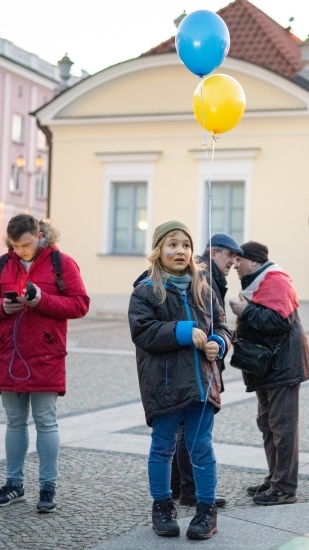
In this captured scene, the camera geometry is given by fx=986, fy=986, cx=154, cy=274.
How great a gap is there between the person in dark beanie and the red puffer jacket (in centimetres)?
105

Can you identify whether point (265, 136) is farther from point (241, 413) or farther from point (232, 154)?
point (241, 413)

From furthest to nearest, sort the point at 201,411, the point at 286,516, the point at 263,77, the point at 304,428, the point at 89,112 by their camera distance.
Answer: the point at 89,112, the point at 263,77, the point at 304,428, the point at 286,516, the point at 201,411

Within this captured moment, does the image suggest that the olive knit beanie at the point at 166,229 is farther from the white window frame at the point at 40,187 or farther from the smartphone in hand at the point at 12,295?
the white window frame at the point at 40,187

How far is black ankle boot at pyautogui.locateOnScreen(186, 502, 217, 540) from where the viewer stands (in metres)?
5.19

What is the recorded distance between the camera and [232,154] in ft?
79.2

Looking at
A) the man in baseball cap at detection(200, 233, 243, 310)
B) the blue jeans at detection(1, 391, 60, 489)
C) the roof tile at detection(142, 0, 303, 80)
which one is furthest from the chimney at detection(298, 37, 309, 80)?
the blue jeans at detection(1, 391, 60, 489)

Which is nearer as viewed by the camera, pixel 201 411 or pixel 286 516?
pixel 201 411

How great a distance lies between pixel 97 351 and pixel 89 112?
11.0 meters

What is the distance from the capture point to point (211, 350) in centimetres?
518

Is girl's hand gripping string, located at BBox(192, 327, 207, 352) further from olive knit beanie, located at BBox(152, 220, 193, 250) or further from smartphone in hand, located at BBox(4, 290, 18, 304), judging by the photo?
smartphone in hand, located at BBox(4, 290, 18, 304)

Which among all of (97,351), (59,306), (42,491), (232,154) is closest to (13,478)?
(42,491)

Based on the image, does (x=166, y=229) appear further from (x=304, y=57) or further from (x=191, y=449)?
(x=304, y=57)

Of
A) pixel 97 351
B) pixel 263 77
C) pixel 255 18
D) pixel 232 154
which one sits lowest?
pixel 97 351

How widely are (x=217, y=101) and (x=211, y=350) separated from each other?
190 cm
